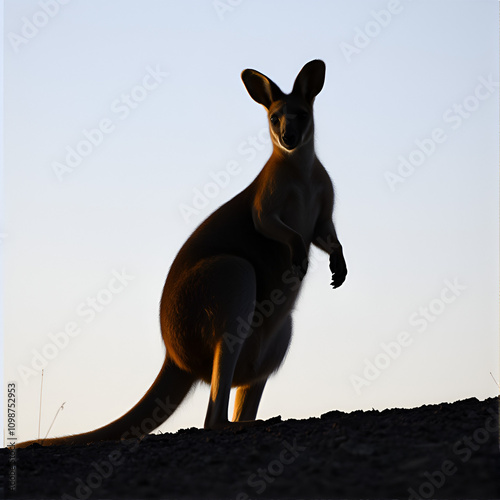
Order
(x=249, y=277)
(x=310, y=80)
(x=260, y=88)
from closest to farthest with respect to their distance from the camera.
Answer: (x=249, y=277)
(x=310, y=80)
(x=260, y=88)

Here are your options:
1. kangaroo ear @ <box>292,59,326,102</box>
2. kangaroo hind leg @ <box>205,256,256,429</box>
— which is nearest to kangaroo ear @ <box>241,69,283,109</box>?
kangaroo ear @ <box>292,59,326,102</box>

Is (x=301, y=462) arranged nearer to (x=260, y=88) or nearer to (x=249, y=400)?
(x=249, y=400)

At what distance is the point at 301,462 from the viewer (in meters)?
3.60

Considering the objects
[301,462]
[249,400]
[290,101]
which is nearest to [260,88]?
[290,101]

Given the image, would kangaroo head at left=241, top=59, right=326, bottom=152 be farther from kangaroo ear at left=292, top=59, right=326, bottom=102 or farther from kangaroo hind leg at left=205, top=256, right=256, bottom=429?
kangaroo hind leg at left=205, top=256, right=256, bottom=429

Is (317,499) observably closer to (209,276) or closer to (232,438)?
(232,438)

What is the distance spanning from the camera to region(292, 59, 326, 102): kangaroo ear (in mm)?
6477

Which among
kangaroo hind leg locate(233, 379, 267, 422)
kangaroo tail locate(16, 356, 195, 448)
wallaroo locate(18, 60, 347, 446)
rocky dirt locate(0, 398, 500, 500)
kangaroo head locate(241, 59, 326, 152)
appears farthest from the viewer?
kangaroo hind leg locate(233, 379, 267, 422)

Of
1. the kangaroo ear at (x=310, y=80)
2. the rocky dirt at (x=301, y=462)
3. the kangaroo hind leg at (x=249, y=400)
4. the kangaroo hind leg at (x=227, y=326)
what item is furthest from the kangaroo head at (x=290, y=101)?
the rocky dirt at (x=301, y=462)

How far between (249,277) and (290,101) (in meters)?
1.66

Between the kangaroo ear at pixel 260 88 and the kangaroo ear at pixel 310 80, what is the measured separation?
0.18 meters

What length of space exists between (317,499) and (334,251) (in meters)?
3.56

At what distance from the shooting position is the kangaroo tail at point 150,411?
572 cm

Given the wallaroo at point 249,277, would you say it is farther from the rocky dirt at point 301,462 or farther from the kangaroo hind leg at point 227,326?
the rocky dirt at point 301,462
